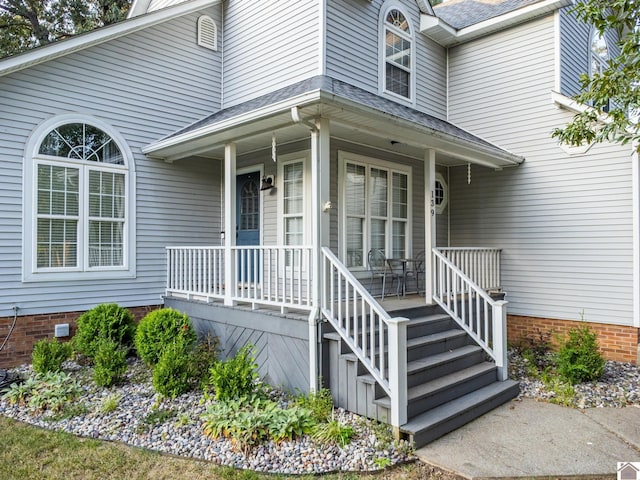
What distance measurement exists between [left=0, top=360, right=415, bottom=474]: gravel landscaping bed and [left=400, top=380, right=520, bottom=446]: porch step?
20 centimetres

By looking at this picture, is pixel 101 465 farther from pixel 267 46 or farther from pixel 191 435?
pixel 267 46

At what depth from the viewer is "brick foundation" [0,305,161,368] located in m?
6.16

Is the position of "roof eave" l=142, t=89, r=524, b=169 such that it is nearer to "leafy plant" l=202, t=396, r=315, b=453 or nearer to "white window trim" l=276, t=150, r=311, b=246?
"white window trim" l=276, t=150, r=311, b=246

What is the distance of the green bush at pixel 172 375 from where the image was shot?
194 inches

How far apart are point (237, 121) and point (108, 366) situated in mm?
3469

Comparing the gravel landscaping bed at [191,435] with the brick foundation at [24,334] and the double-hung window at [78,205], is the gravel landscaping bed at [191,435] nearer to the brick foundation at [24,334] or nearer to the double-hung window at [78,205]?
the brick foundation at [24,334]

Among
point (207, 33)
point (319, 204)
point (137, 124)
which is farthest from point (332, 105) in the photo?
point (207, 33)

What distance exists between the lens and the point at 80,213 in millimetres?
6809

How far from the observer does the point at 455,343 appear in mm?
5734

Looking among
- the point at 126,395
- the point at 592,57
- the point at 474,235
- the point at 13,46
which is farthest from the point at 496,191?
the point at 13,46

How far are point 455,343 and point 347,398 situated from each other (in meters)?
1.88

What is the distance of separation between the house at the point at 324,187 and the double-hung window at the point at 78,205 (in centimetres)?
3

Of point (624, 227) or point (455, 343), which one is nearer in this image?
point (455, 343)

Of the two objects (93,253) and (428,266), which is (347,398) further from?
(93,253)
